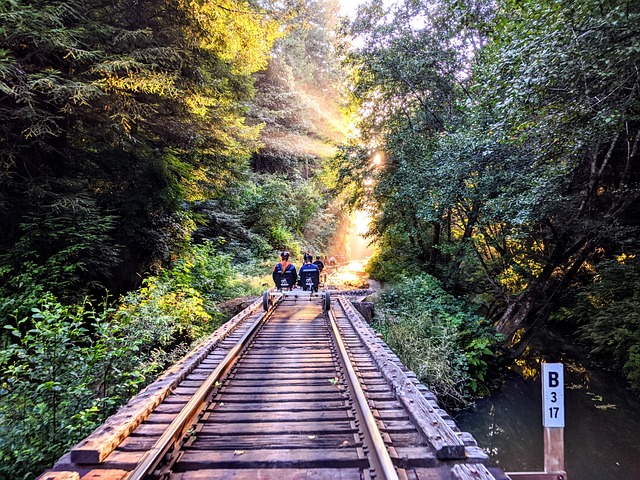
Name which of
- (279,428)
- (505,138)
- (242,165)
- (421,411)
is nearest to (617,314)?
(505,138)

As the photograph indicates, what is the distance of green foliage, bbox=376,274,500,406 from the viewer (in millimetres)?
7984

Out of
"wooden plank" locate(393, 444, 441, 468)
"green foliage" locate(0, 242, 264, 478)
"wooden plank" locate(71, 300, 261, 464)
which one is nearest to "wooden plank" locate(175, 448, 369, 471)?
"wooden plank" locate(393, 444, 441, 468)

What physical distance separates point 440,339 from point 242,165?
999cm

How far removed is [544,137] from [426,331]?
5.98 metres

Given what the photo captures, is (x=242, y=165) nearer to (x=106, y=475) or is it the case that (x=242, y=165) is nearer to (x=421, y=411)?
(x=421, y=411)

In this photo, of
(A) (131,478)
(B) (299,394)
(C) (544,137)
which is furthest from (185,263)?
(C) (544,137)

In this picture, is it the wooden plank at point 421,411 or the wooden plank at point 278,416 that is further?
the wooden plank at point 278,416

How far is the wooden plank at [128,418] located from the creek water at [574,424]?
6.56 metres

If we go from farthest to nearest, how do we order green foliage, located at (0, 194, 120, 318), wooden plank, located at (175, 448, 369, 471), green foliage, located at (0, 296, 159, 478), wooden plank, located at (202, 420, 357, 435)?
1. green foliage, located at (0, 194, 120, 318)
2. green foliage, located at (0, 296, 159, 478)
3. wooden plank, located at (202, 420, 357, 435)
4. wooden plank, located at (175, 448, 369, 471)

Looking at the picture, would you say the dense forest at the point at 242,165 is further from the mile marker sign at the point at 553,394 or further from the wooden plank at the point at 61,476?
the mile marker sign at the point at 553,394

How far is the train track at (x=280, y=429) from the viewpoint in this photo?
8.23 ft

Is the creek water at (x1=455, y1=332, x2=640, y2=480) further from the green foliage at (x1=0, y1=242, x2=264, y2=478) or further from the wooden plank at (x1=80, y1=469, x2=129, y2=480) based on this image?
the green foliage at (x1=0, y1=242, x2=264, y2=478)

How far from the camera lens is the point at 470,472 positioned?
236 centimetres

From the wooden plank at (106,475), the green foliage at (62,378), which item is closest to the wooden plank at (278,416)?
the wooden plank at (106,475)
